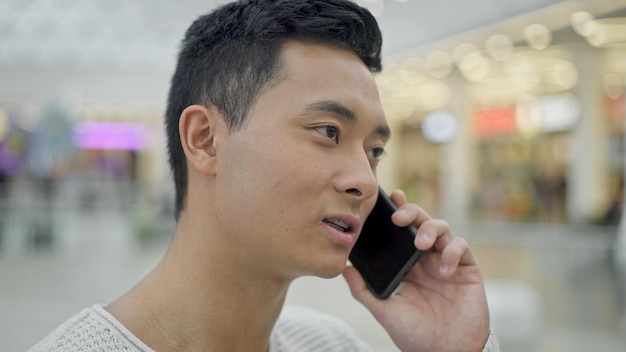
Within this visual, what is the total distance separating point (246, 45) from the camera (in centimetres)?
166

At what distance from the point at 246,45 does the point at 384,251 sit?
72cm

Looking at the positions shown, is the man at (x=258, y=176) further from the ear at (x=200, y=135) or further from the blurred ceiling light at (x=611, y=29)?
the blurred ceiling light at (x=611, y=29)

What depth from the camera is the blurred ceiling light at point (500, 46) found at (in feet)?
37.3

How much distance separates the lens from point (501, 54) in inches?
577

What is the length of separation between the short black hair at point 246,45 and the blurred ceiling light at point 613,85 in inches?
610

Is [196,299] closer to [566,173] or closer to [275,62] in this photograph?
[275,62]

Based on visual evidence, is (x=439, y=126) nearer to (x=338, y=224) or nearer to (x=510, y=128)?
(x=510, y=128)

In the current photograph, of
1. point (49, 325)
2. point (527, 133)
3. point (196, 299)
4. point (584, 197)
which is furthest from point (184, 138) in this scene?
point (527, 133)

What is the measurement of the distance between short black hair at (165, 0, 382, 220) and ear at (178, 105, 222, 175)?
0.04 m

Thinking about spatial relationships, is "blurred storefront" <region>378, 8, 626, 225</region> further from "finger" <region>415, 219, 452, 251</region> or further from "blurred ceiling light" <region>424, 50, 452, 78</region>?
"finger" <region>415, 219, 452, 251</region>

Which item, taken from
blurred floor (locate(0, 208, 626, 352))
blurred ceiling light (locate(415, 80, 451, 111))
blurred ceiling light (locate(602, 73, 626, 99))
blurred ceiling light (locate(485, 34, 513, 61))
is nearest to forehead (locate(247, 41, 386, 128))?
blurred floor (locate(0, 208, 626, 352))

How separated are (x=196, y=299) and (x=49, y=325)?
24.1 ft

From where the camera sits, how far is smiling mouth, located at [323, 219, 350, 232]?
156 centimetres

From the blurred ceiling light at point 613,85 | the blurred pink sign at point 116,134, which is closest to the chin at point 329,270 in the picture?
the blurred ceiling light at point 613,85
